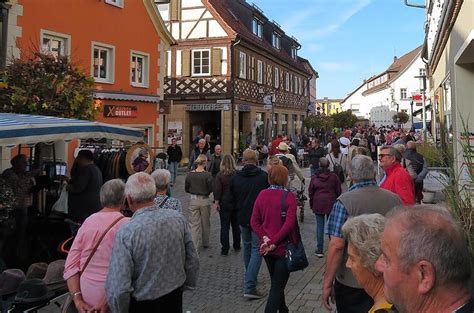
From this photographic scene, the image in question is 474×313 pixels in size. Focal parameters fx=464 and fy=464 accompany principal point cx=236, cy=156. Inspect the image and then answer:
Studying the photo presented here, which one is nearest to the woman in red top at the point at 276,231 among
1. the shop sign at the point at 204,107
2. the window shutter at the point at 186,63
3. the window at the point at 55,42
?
the window at the point at 55,42

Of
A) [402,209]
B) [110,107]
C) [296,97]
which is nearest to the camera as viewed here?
[402,209]

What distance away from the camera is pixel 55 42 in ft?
44.4

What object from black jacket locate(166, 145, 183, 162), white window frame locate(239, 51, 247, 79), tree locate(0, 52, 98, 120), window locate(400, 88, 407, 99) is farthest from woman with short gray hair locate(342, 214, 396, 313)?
window locate(400, 88, 407, 99)

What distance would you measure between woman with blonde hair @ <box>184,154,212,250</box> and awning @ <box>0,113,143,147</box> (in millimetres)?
1332

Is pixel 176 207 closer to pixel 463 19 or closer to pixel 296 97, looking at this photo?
pixel 463 19

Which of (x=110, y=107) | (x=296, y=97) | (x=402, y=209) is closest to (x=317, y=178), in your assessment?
(x=402, y=209)

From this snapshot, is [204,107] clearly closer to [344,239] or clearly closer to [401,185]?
[401,185]

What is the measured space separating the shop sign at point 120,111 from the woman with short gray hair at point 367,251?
522 inches

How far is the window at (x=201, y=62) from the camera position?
26453mm

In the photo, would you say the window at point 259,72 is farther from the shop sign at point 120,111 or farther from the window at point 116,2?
the window at point 116,2

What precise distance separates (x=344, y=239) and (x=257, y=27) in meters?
30.9

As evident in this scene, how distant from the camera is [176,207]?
14.3 ft

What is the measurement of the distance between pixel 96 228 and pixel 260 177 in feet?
10.1

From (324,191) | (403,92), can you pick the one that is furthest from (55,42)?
(403,92)
